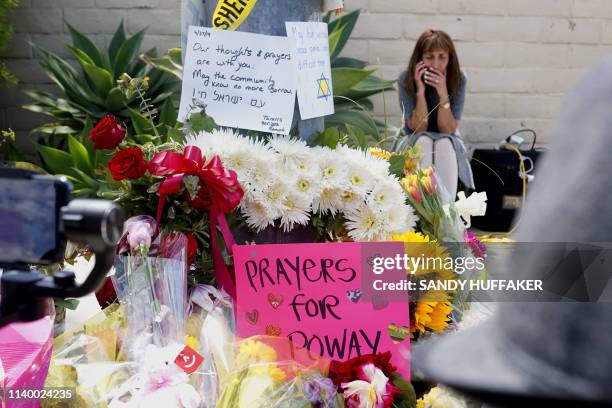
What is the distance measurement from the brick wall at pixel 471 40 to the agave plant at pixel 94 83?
32 centimetres

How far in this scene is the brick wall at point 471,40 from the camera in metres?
4.36

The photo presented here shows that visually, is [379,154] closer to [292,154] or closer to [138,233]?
[292,154]

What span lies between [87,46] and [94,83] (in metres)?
0.38

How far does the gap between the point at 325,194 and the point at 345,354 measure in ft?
1.12

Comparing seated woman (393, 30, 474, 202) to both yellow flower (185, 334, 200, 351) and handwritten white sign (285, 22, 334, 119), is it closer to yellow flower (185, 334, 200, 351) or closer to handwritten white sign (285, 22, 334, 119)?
handwritten white sign (285, 22, 334, 119)

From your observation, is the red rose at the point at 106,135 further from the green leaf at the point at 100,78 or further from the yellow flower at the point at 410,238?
the green leaf at the point at 100,78

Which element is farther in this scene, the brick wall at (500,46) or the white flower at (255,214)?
the brick wall at (500,46)

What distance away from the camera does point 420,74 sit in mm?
4168

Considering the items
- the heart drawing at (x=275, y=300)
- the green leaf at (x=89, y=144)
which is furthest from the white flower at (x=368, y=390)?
the green leaf at (x=89, y=144)

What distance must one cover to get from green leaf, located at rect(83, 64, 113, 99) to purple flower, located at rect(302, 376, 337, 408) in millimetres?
2771

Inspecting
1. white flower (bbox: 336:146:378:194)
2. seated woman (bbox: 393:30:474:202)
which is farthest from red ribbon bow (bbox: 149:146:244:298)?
seated woman (bbox: 393:30:474:202)

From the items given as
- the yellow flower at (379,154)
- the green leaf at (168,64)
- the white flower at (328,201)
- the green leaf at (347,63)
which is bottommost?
the white flower at (328,201)

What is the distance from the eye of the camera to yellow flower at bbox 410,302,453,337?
1.50 metres

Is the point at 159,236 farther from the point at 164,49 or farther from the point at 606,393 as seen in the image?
the point at 164,49
